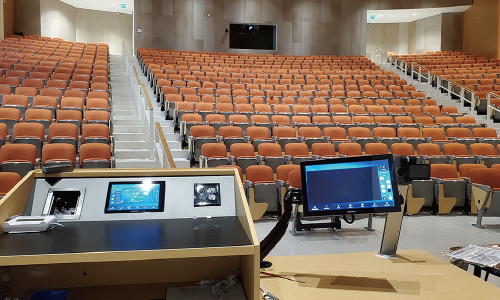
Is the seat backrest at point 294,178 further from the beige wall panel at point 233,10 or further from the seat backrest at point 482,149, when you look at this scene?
the beige wall panel at point 233,10

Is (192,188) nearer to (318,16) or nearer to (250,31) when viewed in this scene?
(250,31)

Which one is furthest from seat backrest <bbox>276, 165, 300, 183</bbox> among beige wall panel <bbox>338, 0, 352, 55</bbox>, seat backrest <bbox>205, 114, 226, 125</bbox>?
beige wall panel <bbox>338, 0, 352, 55</bbox>

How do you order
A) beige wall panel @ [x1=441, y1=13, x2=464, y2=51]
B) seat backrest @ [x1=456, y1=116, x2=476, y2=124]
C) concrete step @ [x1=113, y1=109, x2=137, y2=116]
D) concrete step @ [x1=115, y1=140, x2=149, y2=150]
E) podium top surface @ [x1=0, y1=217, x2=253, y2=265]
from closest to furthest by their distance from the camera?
1. podium top surface @ [x1=0, y1=217, x2=253, y2=265]
2. concrete step @ [x1=115, y1=140, x2=149, y2=150]
3. concrete step @ [x1=113, y1=109, x2=137, y2=116]
4. seat backrest @ [x1=456, y1=116, x2=476, y2=124]
5. beige wall panel @ [x1=441, y1=13, x2=464, y2=51]

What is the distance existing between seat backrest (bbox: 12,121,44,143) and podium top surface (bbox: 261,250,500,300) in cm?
337

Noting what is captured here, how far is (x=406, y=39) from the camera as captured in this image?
13.6 metres

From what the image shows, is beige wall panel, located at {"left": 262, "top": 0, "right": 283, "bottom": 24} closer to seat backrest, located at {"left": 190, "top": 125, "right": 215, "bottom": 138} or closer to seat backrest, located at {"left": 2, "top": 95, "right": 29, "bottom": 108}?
seat backrest, located at {"left": 190, "top": 125, "right": 215, "bottom": 138}

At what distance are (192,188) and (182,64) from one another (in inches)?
315

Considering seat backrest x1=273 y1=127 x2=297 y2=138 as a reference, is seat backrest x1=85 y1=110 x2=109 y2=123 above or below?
above

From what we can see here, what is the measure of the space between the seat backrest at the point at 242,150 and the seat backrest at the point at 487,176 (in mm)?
2309

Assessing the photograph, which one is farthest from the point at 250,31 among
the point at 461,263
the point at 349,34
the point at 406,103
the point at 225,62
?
the point at 461,263

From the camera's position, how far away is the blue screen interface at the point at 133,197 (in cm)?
95

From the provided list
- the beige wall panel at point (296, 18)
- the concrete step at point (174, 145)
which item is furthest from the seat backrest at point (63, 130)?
the beige wall panel at point (296, 18)

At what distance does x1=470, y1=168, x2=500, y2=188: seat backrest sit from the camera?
360 cm

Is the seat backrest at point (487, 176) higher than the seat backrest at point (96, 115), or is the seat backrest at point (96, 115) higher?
the seat backrest at point (96, 115)
